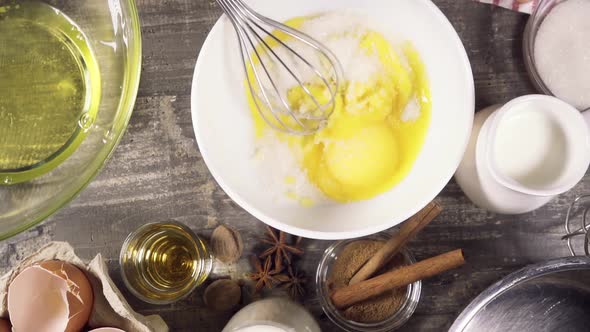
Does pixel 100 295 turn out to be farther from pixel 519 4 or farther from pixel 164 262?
pixel 519 4

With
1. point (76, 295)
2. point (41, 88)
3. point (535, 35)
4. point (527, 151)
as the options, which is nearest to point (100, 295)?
point (76, 295)

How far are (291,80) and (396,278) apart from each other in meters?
0.36

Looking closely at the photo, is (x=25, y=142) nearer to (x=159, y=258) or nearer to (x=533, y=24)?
(x=159, y=258)

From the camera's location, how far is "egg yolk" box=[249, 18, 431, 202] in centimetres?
96

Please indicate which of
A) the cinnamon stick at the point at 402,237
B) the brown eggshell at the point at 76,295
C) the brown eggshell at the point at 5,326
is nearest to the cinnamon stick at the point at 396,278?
the cinnamon stick at the point at 402,237

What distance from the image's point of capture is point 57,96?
911 millimetres

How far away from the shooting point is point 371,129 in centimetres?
96

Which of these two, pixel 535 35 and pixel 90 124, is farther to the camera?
pixel 535 35

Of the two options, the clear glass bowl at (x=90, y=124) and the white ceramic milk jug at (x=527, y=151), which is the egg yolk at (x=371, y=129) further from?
the clear glass bowl at (x=90, y=124)

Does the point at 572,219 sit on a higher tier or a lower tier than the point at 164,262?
lower

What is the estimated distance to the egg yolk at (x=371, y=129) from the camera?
0.96m

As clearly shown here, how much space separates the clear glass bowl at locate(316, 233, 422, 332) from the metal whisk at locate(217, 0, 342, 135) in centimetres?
22

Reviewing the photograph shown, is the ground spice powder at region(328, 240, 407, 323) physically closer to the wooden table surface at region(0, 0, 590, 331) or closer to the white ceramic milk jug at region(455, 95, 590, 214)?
the wooden table surface at region(0, 0, 590, 331)

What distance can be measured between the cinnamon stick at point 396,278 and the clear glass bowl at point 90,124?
1.42 ft
